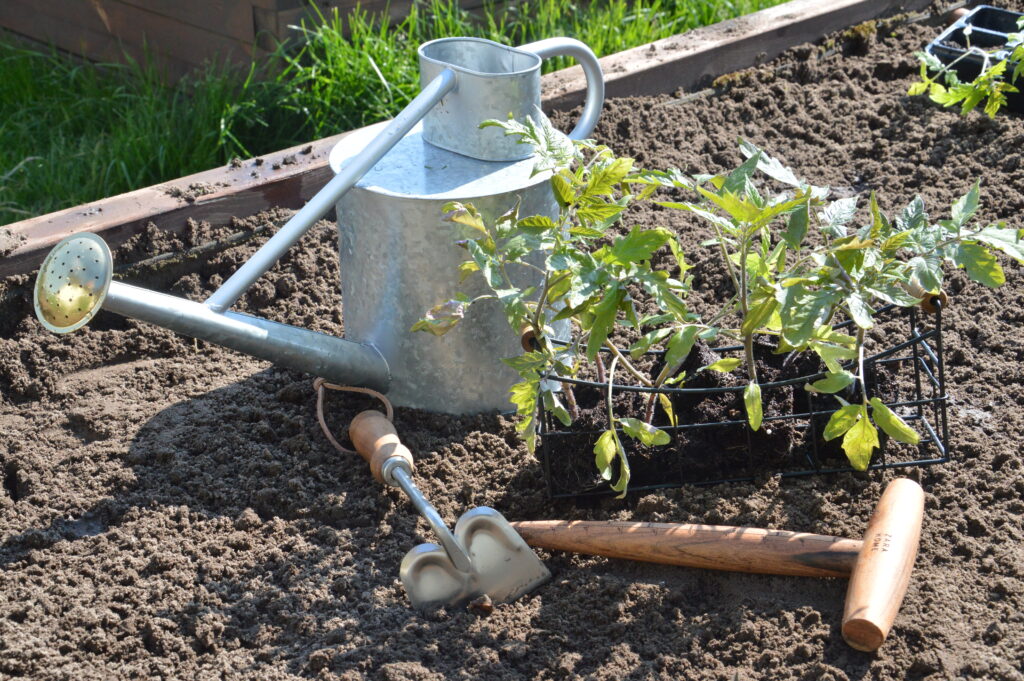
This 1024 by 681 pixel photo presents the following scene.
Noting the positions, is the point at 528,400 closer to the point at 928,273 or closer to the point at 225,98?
the point at 928,273

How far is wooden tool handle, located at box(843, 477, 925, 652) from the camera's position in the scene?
1.58 metres

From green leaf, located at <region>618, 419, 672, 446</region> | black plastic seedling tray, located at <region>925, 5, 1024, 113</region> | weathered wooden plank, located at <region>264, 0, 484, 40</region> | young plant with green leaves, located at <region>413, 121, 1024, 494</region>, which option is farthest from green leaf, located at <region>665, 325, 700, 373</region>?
weathered wooden plank, located at <region>264, 0, 484, 40</region>

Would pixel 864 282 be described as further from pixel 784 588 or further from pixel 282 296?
pixel 282 296

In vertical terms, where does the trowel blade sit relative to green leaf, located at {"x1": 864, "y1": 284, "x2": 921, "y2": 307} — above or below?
below

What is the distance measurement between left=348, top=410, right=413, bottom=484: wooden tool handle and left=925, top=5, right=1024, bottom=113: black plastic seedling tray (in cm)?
225

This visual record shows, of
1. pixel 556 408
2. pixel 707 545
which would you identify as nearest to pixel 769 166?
pixel 556 408

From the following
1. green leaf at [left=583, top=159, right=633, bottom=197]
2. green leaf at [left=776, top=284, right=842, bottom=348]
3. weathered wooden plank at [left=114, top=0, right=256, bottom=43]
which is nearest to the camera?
green leaf at [left=776, top=284, right=842, bottom=348]

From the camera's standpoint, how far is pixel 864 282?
5.34 ft

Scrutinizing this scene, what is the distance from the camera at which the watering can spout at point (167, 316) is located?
163 centimetres

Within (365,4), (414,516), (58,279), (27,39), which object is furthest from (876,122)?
(27,39)

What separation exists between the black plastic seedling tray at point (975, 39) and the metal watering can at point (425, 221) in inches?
70.1

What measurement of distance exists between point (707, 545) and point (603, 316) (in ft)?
1.40

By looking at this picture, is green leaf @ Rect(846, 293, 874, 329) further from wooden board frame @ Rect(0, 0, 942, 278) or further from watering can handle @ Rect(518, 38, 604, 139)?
wooden board frame @ Rect(0, 0, 942, 278)

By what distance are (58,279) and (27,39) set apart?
303 centimetres
